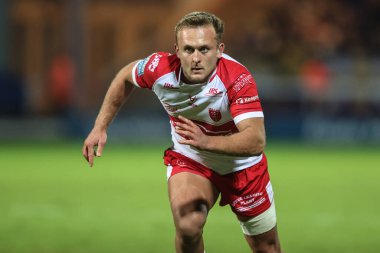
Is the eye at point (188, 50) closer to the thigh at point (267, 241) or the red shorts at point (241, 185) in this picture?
the red shorts at point (241, 185)

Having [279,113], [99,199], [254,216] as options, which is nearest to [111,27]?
[279,113]

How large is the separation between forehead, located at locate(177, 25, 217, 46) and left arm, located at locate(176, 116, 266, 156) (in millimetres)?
545

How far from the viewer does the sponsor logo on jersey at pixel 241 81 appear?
5536mm

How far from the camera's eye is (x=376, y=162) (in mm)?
15305

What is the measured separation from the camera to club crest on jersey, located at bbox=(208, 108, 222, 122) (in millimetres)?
5727

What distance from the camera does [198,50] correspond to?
5527 millimetres

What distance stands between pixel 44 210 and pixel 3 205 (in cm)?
53

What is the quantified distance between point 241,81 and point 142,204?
504 centimetres

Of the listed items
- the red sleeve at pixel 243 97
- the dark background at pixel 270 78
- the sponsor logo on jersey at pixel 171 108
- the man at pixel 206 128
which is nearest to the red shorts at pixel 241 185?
the man at pixel 206 128

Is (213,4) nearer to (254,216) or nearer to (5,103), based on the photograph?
(5,103)

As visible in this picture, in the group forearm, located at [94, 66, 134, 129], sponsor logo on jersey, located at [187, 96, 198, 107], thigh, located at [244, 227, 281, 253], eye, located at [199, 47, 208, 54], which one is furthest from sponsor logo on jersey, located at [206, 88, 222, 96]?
thigh, located at [244, 227, 281, 253]

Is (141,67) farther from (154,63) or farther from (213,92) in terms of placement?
(213,92)

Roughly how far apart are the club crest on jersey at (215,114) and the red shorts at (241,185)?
39cm

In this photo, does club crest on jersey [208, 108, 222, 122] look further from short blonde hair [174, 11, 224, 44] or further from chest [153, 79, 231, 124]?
short blonde hair [174, 11, 224, 44]
